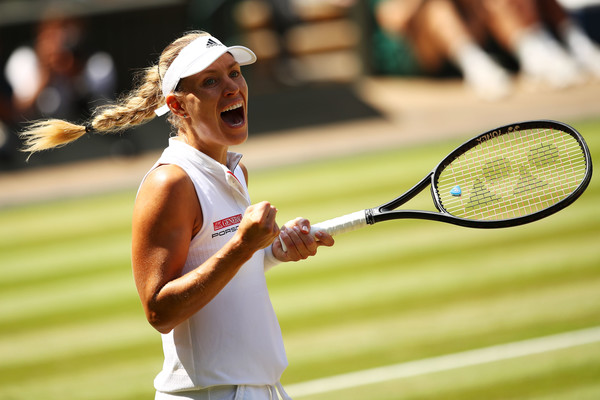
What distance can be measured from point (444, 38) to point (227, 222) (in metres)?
12.7

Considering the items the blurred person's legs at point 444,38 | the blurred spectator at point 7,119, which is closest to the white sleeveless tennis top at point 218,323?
the blurred spectator at point 7,119

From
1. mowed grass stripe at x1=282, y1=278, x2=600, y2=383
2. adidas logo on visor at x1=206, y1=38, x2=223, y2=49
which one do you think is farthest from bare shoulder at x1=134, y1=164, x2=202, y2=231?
mowed grass stripe at x1=282, y1=278, x2=600, y2=383

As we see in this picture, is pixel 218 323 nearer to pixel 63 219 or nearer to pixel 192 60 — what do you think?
pixel 192 60

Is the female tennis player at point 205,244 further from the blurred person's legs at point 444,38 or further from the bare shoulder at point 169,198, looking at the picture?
the blurred person's legs at point 444,38

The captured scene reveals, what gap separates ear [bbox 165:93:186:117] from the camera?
2979mm

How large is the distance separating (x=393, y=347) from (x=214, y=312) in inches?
120

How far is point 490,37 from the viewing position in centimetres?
1486

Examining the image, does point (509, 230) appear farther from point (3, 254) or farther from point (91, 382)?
point (3, 254)

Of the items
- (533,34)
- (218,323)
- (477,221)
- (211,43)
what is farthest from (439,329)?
(533,34)

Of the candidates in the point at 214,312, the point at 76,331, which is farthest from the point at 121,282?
the point at 214,312

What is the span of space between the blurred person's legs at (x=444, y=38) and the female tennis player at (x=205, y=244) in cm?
1200

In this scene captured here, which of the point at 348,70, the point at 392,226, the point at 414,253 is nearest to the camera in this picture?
the point at 414,253

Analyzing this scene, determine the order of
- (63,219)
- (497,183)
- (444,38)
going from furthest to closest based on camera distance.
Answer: (444,38)
(63,219)
(497,183)

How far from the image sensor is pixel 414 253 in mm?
7426
